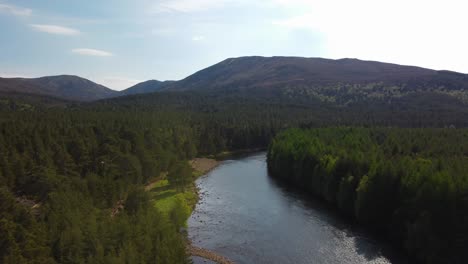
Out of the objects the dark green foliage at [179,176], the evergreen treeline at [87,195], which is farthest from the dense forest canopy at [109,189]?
the dark green foliage at [179,176]

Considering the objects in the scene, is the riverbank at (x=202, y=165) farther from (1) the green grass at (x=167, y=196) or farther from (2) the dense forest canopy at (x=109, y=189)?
(1) the green grass at (x=167, y=196)

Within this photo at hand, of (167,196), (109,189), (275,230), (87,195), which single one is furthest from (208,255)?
(167,196)

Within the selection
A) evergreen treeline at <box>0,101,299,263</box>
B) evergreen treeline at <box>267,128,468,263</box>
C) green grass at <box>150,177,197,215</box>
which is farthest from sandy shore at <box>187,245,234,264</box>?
evergreen treeline at <box>267,128,468,263</box>

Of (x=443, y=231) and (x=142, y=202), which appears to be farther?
(x=142, y=202)

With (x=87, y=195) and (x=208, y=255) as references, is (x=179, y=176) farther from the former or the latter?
(x=208, y=255)

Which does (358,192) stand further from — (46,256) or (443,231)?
(46,256)

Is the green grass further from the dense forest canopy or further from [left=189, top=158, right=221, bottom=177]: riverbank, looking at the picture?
[left=189, top=158, right=221, bottom=177]: riverbank

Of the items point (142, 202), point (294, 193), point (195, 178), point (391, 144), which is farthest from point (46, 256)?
point (391, 144)
